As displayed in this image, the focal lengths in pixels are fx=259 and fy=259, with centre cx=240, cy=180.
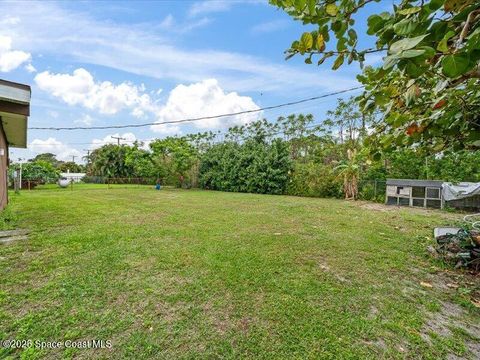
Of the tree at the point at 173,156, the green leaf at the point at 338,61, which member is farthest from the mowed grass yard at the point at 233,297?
the tree at the point at 173,156

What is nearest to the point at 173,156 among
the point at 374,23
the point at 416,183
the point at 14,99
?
the point at 14,99

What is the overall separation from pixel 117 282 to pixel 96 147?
35.2 m

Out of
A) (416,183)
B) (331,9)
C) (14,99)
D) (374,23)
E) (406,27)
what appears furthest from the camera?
(416,183)

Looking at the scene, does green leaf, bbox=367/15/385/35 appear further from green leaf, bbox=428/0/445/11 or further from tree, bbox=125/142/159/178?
tree, bbox=125/142/159/178

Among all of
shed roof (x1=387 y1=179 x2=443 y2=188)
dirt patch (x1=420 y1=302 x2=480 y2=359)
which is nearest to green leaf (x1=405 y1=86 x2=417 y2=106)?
dirt patch (x1=420 y1=302 x2=480 y2=359)

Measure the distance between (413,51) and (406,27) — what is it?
0.19 meters

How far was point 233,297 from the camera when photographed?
2.81 metres

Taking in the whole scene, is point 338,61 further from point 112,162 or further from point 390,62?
point 112,162

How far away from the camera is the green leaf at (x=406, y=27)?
0.79m

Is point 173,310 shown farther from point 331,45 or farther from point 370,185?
point 370,185

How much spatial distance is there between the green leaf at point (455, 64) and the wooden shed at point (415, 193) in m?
13.0

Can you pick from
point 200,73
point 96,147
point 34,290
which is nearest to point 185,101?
point 200,73

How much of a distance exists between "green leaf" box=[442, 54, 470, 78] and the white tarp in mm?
11997

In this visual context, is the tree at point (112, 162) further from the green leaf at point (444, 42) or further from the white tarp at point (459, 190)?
the green leaf at point (444, 42)
